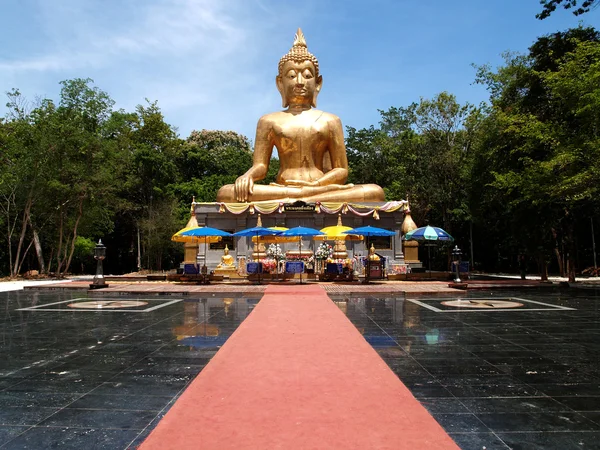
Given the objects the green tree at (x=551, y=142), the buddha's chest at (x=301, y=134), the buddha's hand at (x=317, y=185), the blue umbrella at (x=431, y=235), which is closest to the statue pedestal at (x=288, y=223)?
the buddha's hand at (x=317, y=185)

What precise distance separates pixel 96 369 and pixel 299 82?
18.4m

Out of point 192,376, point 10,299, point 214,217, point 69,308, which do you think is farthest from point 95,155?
point 192,376

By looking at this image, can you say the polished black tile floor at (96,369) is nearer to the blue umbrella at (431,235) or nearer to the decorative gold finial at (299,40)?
the blue umbrella at (431,235)

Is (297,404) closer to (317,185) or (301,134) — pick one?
(317,185)

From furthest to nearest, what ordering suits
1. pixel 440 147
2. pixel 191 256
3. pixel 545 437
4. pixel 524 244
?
1. pixel 440 147
2. pixel 191 256
3. pixel 524 244
4. pixel 545 437

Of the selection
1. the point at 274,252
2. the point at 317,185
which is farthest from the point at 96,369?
the point at 317,185

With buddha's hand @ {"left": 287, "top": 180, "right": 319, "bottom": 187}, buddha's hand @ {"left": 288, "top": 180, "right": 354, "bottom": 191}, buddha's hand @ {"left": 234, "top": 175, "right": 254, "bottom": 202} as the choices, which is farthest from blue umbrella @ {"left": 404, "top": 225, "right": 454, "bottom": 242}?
buddha's hand @ {"left": 234, "top": 175, "right": 254, "bottom": 202}

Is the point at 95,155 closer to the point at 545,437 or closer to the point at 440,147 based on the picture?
the point at 440,147

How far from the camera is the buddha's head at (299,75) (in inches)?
829

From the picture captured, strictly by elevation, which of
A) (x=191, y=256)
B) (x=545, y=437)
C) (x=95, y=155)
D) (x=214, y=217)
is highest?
(x=95, y=155)

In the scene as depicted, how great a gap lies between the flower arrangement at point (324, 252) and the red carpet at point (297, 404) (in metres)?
11.8

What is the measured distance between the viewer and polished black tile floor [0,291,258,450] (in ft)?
9.21

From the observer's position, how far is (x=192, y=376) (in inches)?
155

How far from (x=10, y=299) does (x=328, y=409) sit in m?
9.95
